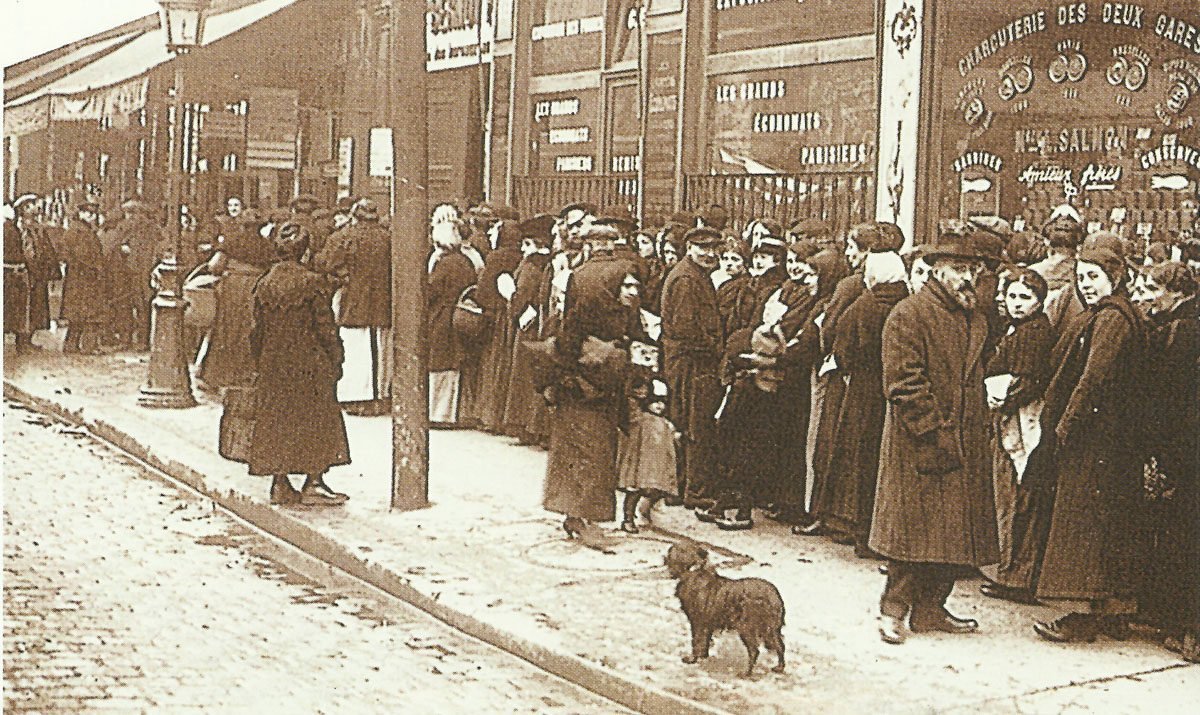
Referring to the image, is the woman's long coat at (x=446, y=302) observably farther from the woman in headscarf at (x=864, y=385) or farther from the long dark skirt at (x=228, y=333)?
the woman in headscarf at (x=864, y=385)

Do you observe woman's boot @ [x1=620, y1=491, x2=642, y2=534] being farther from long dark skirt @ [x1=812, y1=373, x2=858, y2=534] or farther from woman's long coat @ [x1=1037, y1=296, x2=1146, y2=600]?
woman's long coat @ [x1=1037, y1=296, x2=1146, y2=600]

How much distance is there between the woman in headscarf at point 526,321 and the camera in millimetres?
8578

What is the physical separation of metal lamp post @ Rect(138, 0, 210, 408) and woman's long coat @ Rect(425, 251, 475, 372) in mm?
1919

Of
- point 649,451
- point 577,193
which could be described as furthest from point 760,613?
point 577,193

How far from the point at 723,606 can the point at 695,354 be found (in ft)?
7.54

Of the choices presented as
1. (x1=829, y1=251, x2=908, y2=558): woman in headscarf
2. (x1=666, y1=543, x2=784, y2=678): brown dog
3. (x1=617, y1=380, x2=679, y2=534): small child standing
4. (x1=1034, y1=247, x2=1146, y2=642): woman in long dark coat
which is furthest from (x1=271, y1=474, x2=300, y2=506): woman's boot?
(x1=1034, y1=247, x2=1146, y2=642): woman in long dark coat

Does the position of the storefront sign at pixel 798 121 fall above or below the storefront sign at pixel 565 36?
below

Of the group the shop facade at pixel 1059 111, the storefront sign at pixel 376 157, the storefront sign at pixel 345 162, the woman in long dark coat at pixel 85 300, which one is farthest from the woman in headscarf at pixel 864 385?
the woman in long dark coat at pixel 85 300

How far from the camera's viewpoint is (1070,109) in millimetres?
7109

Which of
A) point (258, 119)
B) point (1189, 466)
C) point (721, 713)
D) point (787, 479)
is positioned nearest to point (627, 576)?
point (787, 479)

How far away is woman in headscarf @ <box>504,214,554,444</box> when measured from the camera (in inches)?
338

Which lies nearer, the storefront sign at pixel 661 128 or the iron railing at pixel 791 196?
the iron railing at pixel 791 196

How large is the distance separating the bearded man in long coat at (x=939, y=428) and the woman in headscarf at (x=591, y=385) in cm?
134

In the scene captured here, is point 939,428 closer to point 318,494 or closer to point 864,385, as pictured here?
point 864,385
